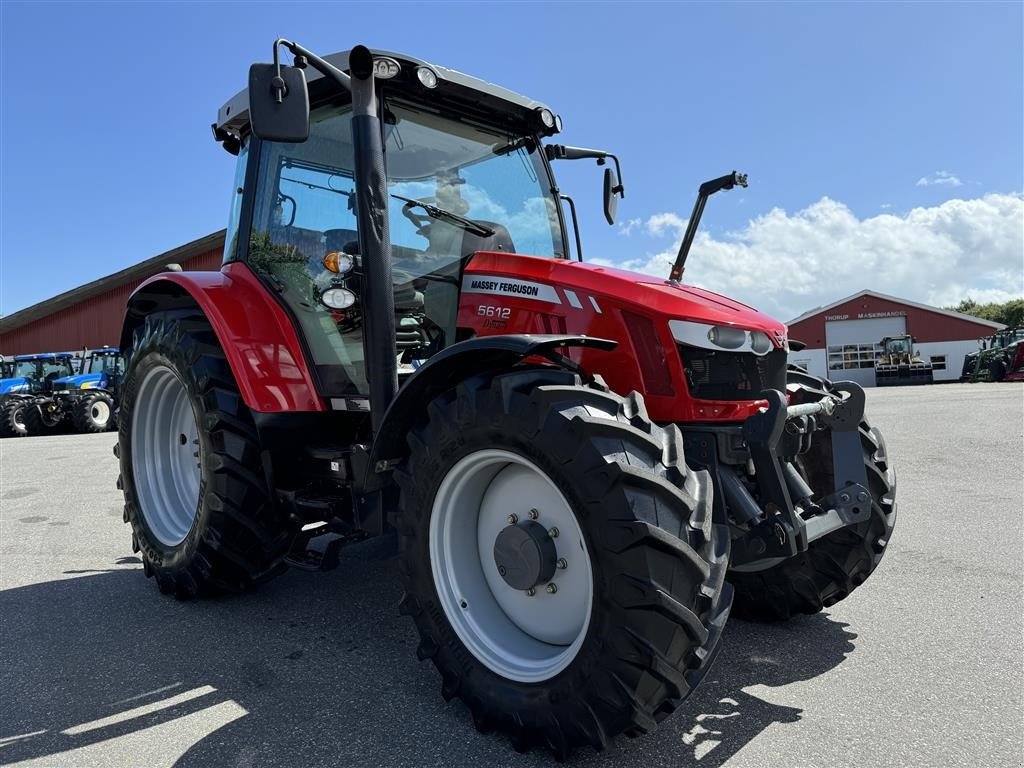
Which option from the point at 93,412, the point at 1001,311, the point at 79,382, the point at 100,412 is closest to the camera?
the point at 93,412

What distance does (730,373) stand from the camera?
257 centimetres

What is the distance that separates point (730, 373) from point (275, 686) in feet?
6.76

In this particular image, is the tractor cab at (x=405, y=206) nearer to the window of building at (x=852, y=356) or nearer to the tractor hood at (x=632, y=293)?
the tractor hood at (x=632, y=293)

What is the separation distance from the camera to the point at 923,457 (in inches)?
318

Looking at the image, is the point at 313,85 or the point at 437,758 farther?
the point at 313,85

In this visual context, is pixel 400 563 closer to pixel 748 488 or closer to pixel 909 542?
pixel 748 488

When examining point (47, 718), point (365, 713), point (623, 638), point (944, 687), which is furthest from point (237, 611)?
point (944, 687)

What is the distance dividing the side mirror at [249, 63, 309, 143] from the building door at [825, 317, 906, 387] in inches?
1519

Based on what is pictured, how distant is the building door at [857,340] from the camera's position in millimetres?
36906

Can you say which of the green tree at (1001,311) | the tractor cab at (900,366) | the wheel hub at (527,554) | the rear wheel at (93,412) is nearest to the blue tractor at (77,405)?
the rear wheel at (93,412)

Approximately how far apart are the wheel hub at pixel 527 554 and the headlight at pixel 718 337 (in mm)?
833

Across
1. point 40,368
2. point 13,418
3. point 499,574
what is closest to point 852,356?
point 40,368

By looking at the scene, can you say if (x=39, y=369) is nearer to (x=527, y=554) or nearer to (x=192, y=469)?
(x=192, y=469)

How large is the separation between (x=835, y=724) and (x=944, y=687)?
22.1 inches
